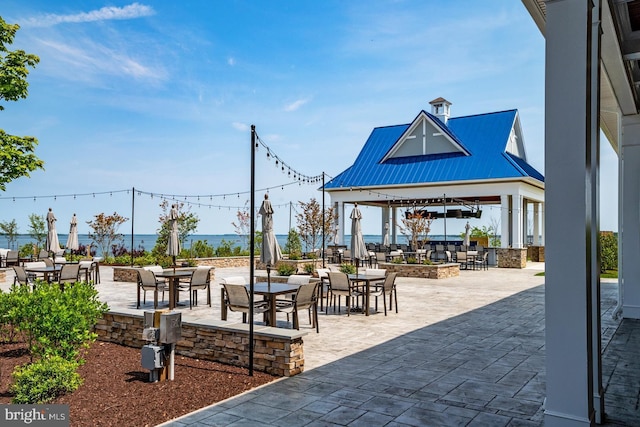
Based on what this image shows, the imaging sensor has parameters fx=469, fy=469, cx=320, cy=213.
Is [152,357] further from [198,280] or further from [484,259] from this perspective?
[484,259]

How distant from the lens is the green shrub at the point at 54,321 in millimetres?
4805

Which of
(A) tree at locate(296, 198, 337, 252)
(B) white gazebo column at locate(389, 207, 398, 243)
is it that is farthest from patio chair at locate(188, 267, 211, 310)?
(B) white gazebo column at locate(389, 207, 398, 243)

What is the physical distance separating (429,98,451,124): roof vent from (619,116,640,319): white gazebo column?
57.9 feet

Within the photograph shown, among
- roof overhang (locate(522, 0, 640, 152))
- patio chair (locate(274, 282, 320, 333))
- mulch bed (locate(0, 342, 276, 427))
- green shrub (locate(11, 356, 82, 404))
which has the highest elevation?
roof overhang (locate(522, 0, 640, 152))

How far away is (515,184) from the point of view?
67.3 ft

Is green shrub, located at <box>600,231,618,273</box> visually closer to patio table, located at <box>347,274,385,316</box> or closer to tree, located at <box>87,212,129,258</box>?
patio table, located at <box>347,274,385,316</box>

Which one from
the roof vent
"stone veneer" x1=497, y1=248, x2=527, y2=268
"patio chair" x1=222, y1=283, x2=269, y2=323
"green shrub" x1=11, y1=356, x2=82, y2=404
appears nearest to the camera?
"green shrub" x1=11, y1=356, x2=82, y2=404

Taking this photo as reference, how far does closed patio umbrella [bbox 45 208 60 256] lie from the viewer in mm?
14051

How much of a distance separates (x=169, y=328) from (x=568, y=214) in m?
3.96

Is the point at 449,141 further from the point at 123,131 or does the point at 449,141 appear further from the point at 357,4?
the point at 123,131

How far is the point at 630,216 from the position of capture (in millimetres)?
8984

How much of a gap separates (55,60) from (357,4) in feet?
25.0

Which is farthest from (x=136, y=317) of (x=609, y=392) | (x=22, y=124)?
(x=22, y=124)

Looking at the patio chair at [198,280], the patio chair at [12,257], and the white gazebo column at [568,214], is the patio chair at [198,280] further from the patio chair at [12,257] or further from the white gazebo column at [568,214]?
the patio chair at [12,257]
